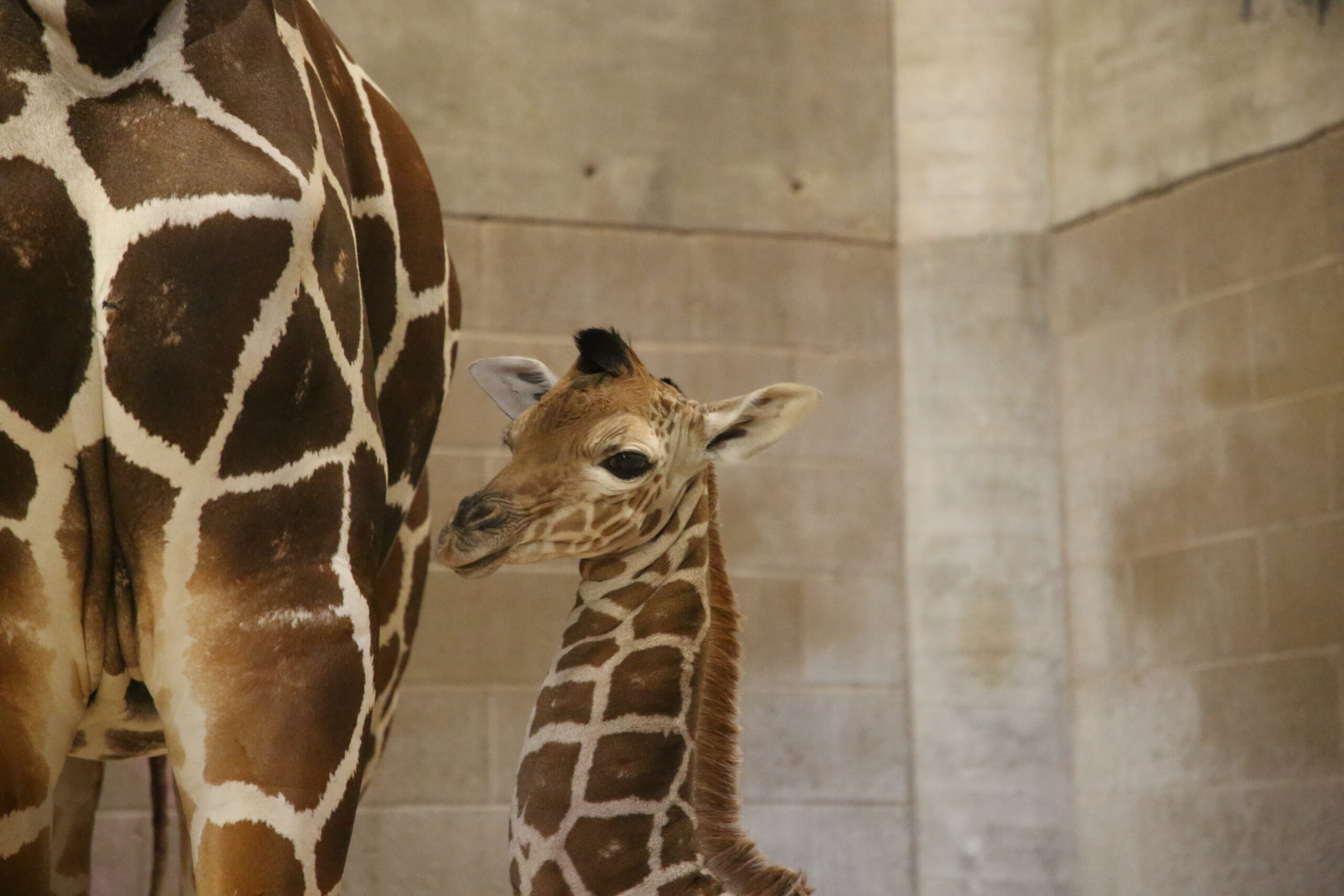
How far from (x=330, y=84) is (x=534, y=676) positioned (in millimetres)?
3559

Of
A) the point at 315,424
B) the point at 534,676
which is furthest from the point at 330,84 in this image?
the point at 534,676

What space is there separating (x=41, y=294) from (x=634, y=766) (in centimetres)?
144

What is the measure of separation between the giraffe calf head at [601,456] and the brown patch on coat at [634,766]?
0.34m

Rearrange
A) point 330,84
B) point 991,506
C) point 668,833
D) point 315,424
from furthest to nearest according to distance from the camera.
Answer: point 991,506
point 668,833
point 330,84
point 315,424

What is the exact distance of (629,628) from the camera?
114 inches

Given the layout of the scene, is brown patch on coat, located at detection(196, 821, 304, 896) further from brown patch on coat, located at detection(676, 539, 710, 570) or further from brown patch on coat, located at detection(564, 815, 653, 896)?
brown patch on coat, located at detection(676, 539, 710, 570)

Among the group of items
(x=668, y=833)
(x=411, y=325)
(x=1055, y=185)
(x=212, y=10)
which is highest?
(x=1055, y=185)

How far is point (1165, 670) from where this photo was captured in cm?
539

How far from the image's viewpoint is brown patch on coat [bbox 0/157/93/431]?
1.57 meters

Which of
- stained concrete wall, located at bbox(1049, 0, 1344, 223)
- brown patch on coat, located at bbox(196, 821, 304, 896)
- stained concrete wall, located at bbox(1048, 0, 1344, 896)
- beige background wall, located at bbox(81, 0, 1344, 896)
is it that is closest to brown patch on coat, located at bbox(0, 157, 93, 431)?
brown patch on coat, located at bbox(196, 821, 304, 896)

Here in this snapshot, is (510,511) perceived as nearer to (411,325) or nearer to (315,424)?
(411,325)

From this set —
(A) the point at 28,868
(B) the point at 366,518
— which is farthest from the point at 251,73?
(A) the point at 28,868

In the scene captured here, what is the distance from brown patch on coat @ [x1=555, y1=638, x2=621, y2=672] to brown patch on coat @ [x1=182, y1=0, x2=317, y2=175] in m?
1.29

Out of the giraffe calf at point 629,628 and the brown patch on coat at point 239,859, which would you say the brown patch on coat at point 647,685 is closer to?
the giraffe calf at point 629,628
